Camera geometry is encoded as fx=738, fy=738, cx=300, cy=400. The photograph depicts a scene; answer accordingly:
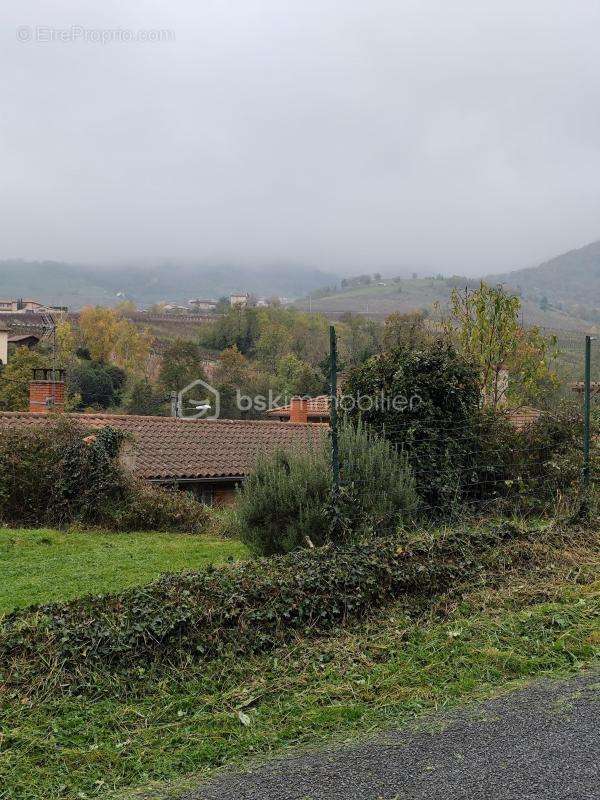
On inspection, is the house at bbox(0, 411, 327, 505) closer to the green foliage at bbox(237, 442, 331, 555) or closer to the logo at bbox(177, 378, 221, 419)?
the green foliage at bbox(237, 442, 331, 555)

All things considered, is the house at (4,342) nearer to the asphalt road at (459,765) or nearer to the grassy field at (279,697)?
the grassy field at (279,697)

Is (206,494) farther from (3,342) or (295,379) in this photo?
(3,342)

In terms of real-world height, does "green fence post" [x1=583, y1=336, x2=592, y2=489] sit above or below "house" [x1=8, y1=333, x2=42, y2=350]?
below

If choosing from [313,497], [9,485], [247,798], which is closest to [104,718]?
[247,798]

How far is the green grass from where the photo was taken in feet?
23.3

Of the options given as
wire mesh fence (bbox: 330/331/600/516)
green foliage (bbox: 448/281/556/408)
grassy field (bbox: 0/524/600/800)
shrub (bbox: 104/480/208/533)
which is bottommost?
shrub (bbox: 104/480/208/533)

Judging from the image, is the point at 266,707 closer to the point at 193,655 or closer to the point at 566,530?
the point at 193,655

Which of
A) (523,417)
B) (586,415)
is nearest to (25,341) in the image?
(523,417)

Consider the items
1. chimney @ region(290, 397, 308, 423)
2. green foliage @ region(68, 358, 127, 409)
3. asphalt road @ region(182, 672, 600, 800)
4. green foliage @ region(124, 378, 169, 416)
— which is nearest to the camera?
asphalt road @ region(182, 672, 600, 800)

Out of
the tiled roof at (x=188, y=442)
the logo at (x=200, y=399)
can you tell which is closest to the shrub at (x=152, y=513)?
the tiled roof at (x=188, y=442)

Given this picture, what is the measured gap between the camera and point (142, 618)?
196 inches

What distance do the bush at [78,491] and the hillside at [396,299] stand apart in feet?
325

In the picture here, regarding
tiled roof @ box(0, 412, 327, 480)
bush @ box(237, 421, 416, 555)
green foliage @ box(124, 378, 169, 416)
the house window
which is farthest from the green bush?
green foliage @ box(124, 378, 169, 416)

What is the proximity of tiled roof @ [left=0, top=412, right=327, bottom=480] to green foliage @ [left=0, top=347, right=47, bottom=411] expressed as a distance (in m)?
11.6
